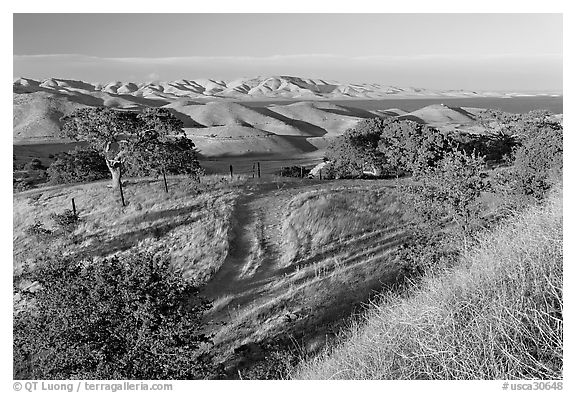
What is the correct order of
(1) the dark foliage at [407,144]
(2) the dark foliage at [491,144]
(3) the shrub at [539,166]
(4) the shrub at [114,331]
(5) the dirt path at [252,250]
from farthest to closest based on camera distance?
(2) the dark foliage at [491,144]
(1) the dark foliage at [407,144]
(3) the shrub at [539,166]
(5) the dirt path at [252,250]
(4) the shrub at [114,331]

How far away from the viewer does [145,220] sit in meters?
21.6

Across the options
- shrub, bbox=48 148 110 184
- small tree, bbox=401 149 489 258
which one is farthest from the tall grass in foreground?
shrub, bbox=48 148 110 184

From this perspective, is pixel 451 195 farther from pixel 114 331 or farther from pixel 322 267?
pixel 114 331

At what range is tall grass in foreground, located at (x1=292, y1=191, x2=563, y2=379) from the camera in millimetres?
5758

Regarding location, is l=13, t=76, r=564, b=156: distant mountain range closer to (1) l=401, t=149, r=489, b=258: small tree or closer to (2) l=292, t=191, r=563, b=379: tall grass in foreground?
(1) l=401, t=149, r=489, b=258: small tree

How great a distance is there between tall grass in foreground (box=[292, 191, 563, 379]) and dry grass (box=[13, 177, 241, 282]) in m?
11.9

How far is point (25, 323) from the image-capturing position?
12219 mm

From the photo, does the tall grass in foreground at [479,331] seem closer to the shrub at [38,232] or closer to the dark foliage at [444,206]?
the dark foliage at [444,206]

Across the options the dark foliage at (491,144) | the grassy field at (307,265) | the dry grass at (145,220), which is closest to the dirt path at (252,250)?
the grassy field at (307,265)

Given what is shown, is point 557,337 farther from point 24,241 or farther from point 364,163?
point 364,163

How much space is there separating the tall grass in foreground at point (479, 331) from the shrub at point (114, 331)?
12.4 ft

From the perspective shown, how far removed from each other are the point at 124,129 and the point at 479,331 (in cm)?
2062

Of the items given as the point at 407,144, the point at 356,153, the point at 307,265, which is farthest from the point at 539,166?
the point at 356,153

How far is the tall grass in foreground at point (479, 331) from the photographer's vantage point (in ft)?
18.9
